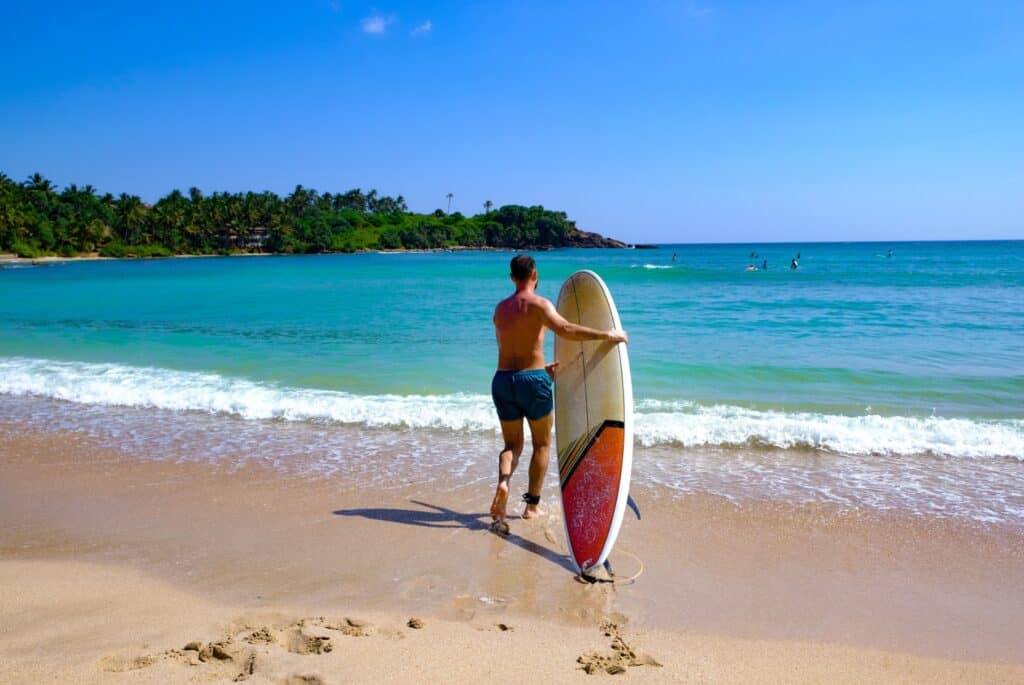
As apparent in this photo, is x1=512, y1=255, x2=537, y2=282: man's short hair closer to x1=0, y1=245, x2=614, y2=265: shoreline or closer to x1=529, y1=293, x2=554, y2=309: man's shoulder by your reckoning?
x1=529, y1=293, x2=554, y2=309: man's shoulder

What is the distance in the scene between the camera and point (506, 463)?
452 centimetres

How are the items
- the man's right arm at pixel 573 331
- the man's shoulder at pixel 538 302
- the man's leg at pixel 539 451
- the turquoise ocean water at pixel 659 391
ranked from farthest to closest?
1. the turquoise ocean water at pixel 659 391
2. the man's leg at pixel 539 451
3. the man's shoulder at pixel 538 302
4. the man's right arm at pixel 573 331

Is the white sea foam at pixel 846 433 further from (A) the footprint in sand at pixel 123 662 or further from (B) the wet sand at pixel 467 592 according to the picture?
(A) the footprint in sand at pixel 123 662

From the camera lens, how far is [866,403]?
8.80 meters

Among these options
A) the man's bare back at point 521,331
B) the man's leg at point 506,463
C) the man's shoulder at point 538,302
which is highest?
the man's shoulder at point 538,302

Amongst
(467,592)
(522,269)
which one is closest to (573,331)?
(522,269)

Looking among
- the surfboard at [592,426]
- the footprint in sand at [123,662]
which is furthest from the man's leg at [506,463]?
the footprint in sand at [123,662]

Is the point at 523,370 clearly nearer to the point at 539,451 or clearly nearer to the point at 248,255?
the point at 539,451

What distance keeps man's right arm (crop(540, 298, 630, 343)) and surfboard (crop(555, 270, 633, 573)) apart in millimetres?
74

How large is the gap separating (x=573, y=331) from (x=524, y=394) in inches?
21.8

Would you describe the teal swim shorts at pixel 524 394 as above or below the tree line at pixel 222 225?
below

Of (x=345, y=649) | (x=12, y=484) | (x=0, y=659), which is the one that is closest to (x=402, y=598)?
(x=345, y=649)

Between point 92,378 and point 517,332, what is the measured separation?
901 cm

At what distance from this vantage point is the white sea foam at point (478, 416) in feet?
22.0
